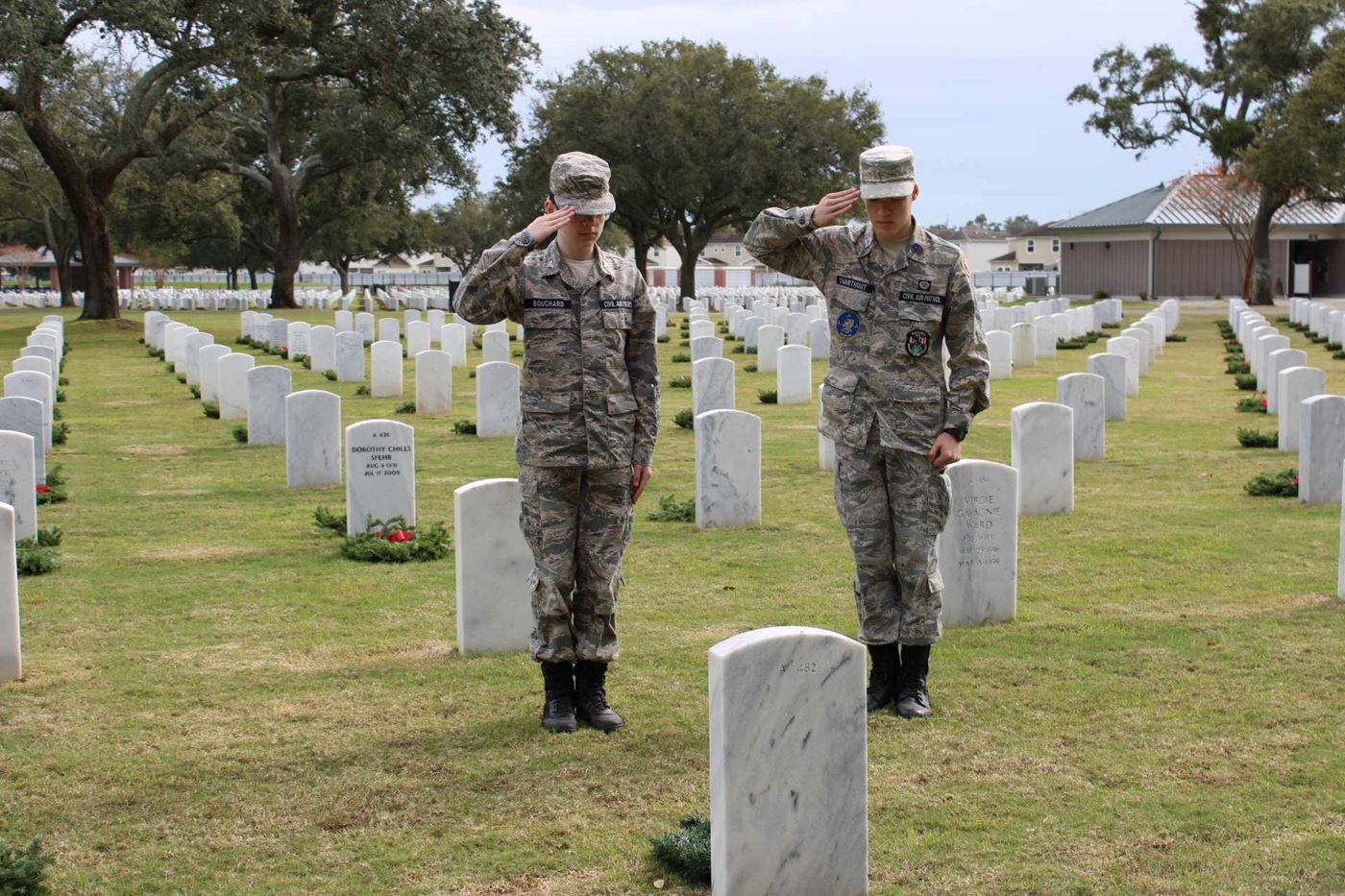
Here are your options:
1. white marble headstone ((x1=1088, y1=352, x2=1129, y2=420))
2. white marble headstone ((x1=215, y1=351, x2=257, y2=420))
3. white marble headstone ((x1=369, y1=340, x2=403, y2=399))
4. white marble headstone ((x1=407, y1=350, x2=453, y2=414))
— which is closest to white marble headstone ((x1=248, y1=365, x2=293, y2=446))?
white marble headstone ((x1=215, y1=351, x2=257, y2=420))

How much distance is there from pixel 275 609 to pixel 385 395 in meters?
12.3

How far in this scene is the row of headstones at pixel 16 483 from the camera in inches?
254

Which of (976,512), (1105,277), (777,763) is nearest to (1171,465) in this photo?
(976,512)

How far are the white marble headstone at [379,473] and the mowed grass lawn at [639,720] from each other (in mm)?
436

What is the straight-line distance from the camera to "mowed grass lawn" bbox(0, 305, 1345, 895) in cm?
462

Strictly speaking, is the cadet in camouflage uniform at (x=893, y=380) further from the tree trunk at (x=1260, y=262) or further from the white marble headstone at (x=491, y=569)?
the tree trunk at (x=1260, y=262)

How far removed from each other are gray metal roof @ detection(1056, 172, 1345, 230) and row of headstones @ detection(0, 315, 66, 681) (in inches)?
1715

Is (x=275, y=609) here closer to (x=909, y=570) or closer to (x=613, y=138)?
(x=909, y=570)

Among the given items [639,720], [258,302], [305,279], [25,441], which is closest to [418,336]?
[25,441]

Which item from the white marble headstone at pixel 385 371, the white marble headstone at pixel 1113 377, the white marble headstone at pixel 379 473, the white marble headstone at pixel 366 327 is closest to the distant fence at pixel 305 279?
the white marble headstone at pixel 366 327

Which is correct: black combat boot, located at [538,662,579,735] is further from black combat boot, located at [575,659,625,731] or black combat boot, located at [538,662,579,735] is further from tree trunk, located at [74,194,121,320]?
tree trunk, located at [74,194,121,320]

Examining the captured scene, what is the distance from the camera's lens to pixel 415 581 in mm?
8758

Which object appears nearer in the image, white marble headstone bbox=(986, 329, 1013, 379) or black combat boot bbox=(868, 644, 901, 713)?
black combat boot bbox=(868, 644, 901, 713)

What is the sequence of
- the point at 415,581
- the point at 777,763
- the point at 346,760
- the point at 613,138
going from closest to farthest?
the point at 777,763, the point at 346,760, the point at 415,581, the point at 613,138
